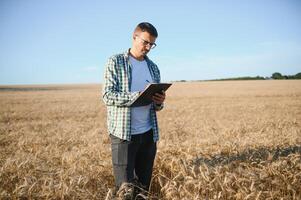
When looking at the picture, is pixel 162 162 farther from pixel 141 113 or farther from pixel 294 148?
pixel 294 148

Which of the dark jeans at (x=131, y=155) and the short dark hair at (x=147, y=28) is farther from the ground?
the short dark hair at (x=147, y=28)

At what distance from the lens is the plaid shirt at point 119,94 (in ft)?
11.5

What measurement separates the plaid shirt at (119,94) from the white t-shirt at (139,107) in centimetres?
9

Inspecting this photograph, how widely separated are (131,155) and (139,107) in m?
0.57

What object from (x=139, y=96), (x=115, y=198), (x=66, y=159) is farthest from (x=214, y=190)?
(x=66, y=159)

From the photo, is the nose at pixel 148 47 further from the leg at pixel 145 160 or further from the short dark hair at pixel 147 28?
the leg at pixel 145 160

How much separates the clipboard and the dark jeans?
0.41m

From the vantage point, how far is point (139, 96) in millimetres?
3395

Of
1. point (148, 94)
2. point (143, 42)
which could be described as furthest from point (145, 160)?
point (143, 42)

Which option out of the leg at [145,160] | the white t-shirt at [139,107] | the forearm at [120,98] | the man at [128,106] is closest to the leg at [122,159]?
the man at [128,106]

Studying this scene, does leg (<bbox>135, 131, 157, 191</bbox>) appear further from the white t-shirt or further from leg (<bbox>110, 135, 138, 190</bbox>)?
leg (<bbox>110, 135, 138, 190</bbox>)

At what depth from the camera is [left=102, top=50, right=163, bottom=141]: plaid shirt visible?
3492 mm

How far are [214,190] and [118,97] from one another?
1.64 m

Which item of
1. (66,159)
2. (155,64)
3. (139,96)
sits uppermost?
(155,64)
